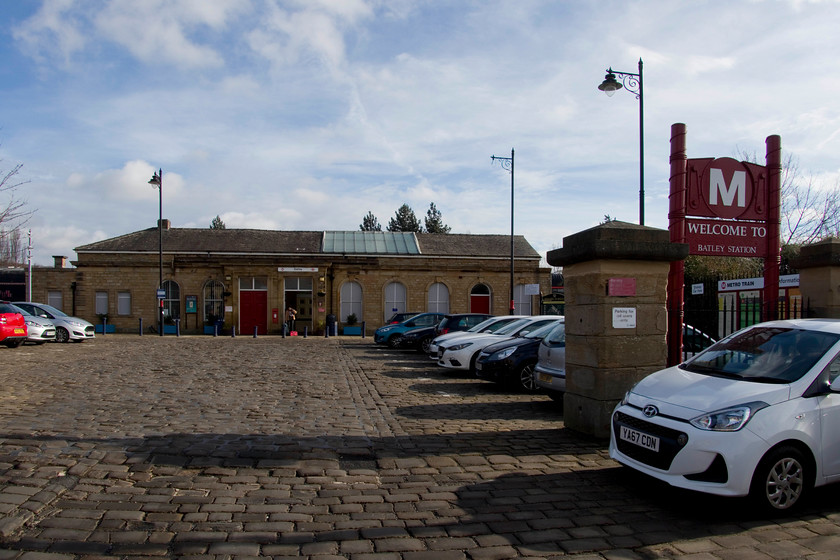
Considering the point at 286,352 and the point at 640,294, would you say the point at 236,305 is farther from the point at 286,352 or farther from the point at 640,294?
the point at 640,294

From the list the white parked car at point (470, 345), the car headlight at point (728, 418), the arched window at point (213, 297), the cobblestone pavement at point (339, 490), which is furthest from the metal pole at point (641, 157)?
the arched window at point (213, 297)

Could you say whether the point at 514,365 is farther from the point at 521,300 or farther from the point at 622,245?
the point at 521,300

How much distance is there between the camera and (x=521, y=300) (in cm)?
3853

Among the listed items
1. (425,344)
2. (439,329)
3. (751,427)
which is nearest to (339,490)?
(751,427)

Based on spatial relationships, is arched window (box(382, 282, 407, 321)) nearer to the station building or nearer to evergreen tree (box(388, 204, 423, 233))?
the station building

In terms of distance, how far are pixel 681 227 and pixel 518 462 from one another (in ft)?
17.9

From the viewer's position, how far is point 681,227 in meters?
9.64

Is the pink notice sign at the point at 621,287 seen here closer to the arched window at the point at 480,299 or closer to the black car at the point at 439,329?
the black car at the point at 439,329

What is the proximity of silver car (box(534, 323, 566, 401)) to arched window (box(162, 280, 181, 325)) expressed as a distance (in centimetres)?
3103

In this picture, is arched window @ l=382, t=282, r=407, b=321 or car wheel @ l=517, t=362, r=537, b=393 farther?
arched window @ l=382, t=282, r=407, b=321

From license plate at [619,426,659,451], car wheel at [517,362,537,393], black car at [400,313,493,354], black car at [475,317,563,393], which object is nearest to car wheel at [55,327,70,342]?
black car at [400,313,493,354]

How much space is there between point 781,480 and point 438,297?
108ft

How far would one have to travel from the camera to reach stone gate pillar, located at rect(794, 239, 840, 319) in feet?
30.0

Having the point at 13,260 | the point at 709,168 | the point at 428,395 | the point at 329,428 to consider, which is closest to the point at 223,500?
the point at 329,428
